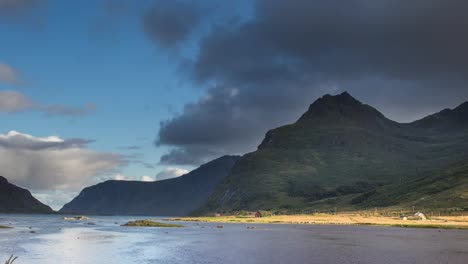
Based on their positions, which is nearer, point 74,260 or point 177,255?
point 74,260

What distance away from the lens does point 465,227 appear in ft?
634

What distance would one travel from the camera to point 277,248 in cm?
10612

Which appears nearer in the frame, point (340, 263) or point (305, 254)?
point (340, 263)

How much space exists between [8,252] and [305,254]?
54825 millimetres

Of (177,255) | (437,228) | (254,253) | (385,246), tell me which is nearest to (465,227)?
(437,228)

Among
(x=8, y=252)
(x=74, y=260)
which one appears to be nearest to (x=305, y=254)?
(x=74, y=260)

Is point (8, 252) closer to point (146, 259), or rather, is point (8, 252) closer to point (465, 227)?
point (146, 259)

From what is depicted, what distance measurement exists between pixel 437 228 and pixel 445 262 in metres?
128

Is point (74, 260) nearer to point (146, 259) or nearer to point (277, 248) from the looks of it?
point (146, 259)

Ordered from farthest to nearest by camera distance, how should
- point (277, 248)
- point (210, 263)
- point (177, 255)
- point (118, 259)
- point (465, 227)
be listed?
point (465, 227), point (277, 248), point (177, 255), point (118, 259), point (210, 263)

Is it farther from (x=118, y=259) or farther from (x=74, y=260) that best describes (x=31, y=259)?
(x=118, y=259)

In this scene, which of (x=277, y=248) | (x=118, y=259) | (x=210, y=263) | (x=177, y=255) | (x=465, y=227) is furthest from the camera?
(x=465, y=227)

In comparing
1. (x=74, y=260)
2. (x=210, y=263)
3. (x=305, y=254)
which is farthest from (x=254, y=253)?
(x=74, y=260)

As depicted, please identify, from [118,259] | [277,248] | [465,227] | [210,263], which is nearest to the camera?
[210,263]
